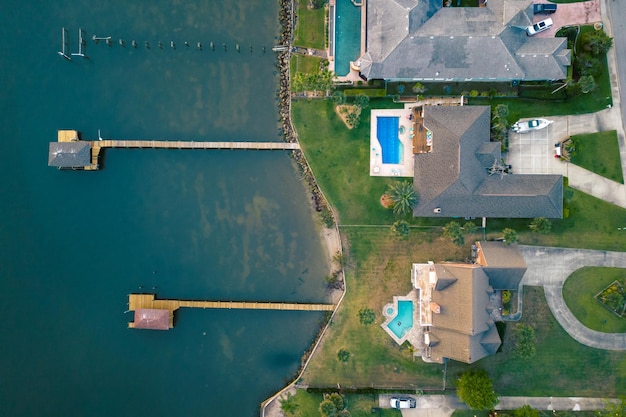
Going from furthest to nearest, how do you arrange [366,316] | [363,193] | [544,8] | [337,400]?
[363,193]
[544,8]
[337,400]
[366,316]

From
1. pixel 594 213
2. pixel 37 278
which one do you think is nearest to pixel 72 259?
pixel 37 278

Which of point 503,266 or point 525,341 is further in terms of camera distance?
point 525,341

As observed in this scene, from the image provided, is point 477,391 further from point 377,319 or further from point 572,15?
point 572,15

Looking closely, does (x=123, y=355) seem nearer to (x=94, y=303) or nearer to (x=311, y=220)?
(x=94, y=303)

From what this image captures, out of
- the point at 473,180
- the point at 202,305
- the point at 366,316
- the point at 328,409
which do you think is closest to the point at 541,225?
the point at 473,180

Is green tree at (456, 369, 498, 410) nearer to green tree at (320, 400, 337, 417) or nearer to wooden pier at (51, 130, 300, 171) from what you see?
green tree at (320, 400, 337, 417)

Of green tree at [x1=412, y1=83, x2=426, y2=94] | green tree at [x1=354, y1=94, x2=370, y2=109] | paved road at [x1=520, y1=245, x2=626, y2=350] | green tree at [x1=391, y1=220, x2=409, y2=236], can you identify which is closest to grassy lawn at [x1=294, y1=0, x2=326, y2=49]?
green tree at [x1=354, y1=94, x2=370, y2=109]

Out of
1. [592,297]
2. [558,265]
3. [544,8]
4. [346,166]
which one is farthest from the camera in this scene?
[346,166]
